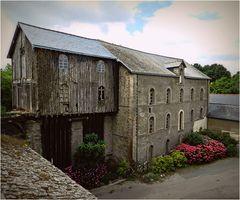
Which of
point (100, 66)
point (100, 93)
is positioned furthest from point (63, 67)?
point (100, 93)

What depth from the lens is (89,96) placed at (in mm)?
16562

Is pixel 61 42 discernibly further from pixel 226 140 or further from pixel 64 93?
pixel 226 140

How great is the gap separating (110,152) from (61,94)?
25.6 feet

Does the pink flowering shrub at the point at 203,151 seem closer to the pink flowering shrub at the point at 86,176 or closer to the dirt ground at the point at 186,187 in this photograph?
the dirt ground at the point at 186,187

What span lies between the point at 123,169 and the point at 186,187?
5.00 metres

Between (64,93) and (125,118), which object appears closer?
(64,93)

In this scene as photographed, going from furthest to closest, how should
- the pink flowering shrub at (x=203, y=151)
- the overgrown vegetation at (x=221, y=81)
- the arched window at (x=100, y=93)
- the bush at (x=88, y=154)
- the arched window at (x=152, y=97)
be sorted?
the overgrown vegetation at (x=221, y=81) < the pink flowering shrub at (x=203, y=151) < the arched window at (x=152, y=97) < the arched window at (x=100, y=93) < the bush at (x=88, y=154)

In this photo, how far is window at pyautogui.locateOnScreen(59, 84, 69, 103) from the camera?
14878mm

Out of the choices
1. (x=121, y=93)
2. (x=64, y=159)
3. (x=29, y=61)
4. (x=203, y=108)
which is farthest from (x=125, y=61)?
(x=203, y=108)

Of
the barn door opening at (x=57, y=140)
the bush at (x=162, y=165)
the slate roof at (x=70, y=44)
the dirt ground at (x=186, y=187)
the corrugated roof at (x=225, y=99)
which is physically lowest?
the dirt ground at (x=186, y=187)

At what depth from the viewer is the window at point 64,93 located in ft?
48.8

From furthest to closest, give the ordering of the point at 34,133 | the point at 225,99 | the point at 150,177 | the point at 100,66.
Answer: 1. the point at 225,99
2. the point at 100,66
3. the point at 150,177
4. the point at 34,133

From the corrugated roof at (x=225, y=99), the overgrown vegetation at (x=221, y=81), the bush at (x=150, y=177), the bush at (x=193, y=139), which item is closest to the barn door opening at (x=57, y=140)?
the bush at (x=150, y=177)

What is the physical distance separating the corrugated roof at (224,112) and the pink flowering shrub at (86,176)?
19360 millimetres
